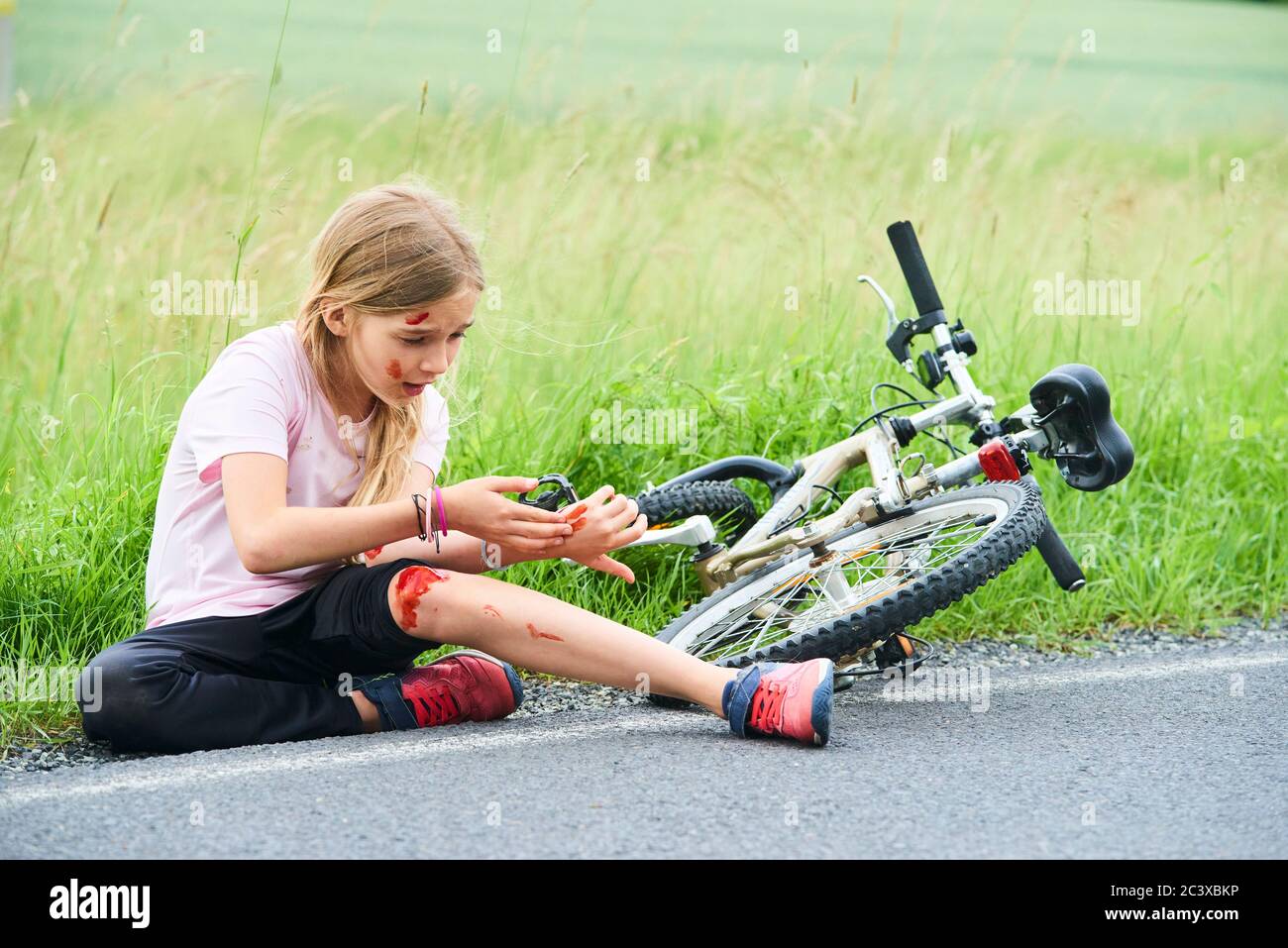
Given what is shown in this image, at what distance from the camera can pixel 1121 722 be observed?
3564mm

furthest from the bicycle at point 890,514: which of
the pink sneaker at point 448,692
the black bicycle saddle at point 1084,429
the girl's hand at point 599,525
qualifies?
the pink sneaker at point 448,692

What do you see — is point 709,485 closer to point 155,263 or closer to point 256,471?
point 256,471

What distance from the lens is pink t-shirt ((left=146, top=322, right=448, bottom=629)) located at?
328 cm

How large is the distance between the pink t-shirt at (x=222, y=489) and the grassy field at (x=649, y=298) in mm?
456

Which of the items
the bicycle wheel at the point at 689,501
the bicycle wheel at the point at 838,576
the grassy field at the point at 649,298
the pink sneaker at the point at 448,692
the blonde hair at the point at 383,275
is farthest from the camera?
the grassy field at the point at 649,298

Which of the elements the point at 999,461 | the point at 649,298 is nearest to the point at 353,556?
the point at 999,461

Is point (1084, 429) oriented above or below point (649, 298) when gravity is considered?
below

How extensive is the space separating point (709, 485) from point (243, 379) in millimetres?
1459

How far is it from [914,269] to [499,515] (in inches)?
59.2

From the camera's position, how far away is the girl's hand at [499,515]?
123 inches

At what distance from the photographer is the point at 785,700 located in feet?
10.4

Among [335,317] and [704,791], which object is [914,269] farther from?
[704,791]

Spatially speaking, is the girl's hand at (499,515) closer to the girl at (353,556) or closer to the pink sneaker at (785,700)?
the girl at (353,556)
